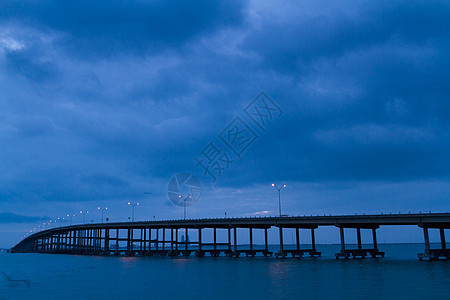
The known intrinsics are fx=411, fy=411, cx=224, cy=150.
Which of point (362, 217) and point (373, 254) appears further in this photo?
point (373, 254)

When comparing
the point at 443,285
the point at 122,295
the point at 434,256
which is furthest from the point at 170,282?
the point at 434,256

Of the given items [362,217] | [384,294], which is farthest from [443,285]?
[362,217]

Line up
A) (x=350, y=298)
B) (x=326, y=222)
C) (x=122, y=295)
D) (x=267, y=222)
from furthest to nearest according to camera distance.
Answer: (x=267, y=222) < (x=326, y=222) < (x=122, y=295) < (x=350, y=298)

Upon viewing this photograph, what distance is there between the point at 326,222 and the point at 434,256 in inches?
954

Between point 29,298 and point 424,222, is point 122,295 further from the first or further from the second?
point 424,222

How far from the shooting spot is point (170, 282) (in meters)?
53.7

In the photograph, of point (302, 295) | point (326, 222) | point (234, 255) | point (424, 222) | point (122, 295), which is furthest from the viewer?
point (234, 255)

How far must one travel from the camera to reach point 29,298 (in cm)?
4097

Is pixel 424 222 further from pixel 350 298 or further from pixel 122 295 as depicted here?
pixel 122 295

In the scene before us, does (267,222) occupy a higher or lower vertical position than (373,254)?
higher

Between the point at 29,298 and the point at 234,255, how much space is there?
9458 cm

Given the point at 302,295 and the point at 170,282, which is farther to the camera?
the point at 170,282

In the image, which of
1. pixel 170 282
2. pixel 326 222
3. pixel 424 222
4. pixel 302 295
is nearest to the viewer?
pixel 302 295

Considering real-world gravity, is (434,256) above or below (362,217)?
below
